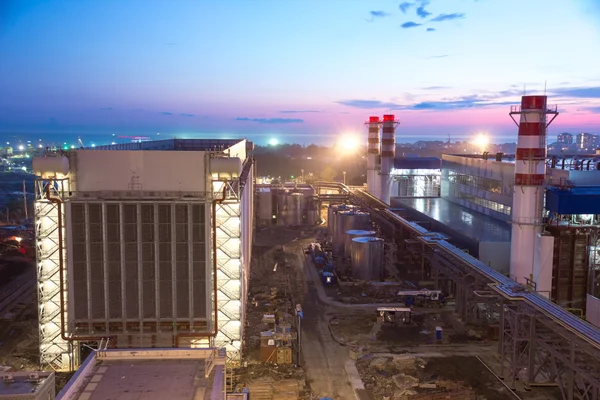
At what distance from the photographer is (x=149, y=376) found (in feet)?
44.4

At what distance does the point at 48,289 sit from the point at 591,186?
28945 mm

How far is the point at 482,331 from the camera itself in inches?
1114

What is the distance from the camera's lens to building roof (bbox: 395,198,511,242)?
119 feet

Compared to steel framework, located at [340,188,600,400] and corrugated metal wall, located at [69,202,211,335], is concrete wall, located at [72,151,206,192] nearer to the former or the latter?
corrugated metal wall, located at [69,202,211,335]

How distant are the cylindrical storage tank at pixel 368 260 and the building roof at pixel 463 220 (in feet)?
19.1

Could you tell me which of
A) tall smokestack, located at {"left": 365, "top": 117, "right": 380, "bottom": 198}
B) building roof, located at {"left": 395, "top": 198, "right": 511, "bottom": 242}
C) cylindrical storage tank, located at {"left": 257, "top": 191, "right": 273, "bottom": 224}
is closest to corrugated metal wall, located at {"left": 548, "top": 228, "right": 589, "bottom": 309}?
building roof, located at {"left": 395, "top": 198, "right": 511, "bottom": 242}

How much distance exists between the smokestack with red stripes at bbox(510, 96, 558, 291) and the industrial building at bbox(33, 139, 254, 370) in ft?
51.3

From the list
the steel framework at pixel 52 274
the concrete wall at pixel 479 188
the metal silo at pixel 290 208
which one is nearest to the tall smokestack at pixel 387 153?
the concrete wall at pixel 479 188

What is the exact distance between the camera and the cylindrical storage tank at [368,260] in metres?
38.8

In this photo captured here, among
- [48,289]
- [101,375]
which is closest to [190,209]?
[48,289]

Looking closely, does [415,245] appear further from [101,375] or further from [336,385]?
[101,375]

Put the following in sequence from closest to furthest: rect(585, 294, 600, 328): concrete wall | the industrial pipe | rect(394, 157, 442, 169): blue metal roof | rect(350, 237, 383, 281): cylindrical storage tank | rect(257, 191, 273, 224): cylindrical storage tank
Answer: the industrial pipe → rect(585, 294, 600, 328): concrete wall → rect(350, 237, 383, 281): cylindrical storage tank → rect(257, 191, 273, 224): cylindrical storage tank → rect(394, 157, 442, 169): blue metal roof

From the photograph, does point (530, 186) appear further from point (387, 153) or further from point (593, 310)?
point (387, 153)

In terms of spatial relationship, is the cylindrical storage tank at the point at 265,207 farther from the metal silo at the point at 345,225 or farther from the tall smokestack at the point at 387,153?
the metal silo at the point at 345,225
